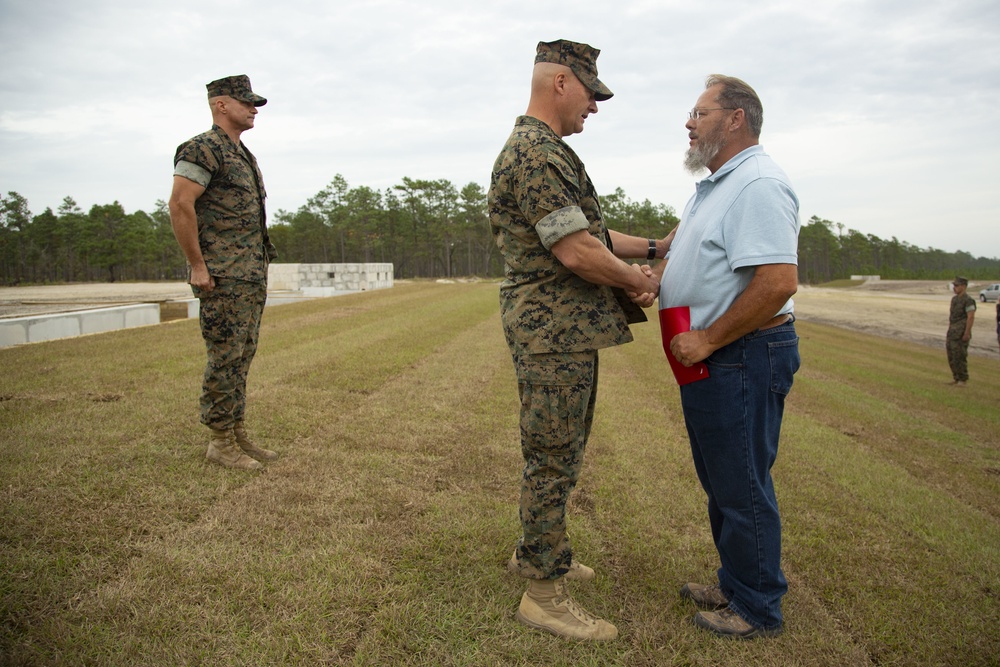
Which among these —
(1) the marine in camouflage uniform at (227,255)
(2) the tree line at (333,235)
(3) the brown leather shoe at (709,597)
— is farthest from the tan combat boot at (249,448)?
(2) the tree line at (333,235)

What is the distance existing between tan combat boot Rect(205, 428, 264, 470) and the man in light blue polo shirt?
9.34ft

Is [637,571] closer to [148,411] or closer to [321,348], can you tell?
[148,411]

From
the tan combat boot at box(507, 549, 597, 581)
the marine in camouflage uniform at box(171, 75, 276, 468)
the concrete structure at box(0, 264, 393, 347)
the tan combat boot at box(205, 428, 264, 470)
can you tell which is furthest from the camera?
the concrete structure at box(0, 264, 393, 347)

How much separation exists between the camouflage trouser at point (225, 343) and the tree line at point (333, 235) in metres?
66.1

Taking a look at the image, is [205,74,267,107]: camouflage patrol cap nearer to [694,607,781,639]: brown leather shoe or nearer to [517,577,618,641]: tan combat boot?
[517,577,618,641]: tan combat boot

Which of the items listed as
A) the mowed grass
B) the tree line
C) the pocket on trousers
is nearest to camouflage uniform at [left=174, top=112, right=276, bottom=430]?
the mowed grass

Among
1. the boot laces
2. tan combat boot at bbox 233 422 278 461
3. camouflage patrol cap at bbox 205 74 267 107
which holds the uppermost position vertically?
camouflage patrol cap at bbox 205 74 267 107

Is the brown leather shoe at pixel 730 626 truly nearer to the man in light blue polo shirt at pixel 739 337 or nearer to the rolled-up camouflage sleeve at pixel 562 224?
the man in light blue polo shirt at pixel 739 337

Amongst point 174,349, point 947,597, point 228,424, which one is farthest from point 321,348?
point 947,597

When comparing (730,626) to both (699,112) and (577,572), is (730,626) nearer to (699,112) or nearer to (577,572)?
(577,572)

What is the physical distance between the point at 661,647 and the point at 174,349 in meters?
8.15

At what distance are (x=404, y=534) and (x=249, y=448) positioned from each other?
157 cm

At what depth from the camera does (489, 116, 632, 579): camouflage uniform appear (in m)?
2.32

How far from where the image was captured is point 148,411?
5.05 m
